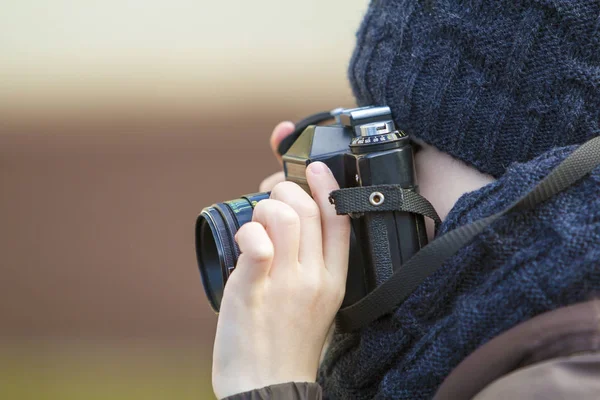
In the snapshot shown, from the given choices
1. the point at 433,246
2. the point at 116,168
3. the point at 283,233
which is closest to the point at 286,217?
the point at 283,233

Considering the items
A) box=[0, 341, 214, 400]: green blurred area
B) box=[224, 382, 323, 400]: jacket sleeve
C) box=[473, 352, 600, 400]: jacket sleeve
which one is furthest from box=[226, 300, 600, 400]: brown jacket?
box=[0, 341, 214, 400]: green blurred area

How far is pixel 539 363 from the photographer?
0.56 meters

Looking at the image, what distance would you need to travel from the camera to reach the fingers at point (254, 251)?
68 cm

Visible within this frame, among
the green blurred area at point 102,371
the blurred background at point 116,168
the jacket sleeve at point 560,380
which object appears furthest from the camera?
the blurred background at point 116,168

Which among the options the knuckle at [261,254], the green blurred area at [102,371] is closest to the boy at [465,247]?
the knuckle at [261,254]

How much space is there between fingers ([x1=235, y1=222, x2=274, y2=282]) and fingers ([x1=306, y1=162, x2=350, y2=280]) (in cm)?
8

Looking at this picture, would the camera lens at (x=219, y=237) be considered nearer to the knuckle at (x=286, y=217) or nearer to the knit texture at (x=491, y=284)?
the knuckle at (x=286, y=217)

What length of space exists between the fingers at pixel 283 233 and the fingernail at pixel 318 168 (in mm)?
66

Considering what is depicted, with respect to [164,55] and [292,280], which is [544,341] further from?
[164,55]

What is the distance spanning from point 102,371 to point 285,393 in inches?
88.7

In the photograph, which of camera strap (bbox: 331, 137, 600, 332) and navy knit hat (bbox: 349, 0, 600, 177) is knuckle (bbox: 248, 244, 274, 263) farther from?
navy knit hat (bbox: 349, 0, 600, 177)

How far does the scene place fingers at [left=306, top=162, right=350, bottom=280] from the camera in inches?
29.0

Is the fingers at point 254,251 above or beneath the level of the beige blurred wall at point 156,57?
beneath

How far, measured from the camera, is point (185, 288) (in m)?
2.83
